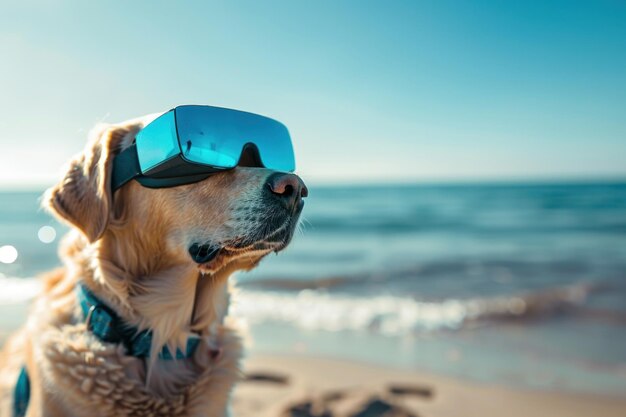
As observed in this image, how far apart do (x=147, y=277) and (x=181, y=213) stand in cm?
38

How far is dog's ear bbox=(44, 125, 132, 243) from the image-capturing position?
2.26m

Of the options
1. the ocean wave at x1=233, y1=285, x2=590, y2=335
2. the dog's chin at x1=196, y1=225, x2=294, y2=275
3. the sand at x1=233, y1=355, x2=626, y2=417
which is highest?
the dog's chin at x1=196, y1=225, x2=294, y2=275

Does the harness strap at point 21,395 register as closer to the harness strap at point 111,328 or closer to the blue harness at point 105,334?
the blue harness at point 105,334

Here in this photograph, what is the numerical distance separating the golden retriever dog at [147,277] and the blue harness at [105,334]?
2 cm

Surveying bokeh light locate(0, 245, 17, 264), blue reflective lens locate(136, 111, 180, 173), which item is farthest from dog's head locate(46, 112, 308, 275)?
bokeh light locate(0, 245, 17, 264)

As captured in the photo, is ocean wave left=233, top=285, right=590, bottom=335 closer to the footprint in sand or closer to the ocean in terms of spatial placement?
the ocean

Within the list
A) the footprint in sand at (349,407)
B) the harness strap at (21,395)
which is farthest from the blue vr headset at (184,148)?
the footprint in sand at (349,407)

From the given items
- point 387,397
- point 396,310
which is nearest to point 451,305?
point 396,310

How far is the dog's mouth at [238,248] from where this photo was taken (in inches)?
86.4

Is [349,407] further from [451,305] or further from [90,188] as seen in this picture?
[451,305]

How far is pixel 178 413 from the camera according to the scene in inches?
87.2

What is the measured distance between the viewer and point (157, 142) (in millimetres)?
2234

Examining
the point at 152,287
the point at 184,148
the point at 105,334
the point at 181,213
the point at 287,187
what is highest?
the point at 184,148

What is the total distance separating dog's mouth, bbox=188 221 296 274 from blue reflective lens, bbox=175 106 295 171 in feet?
1.20
